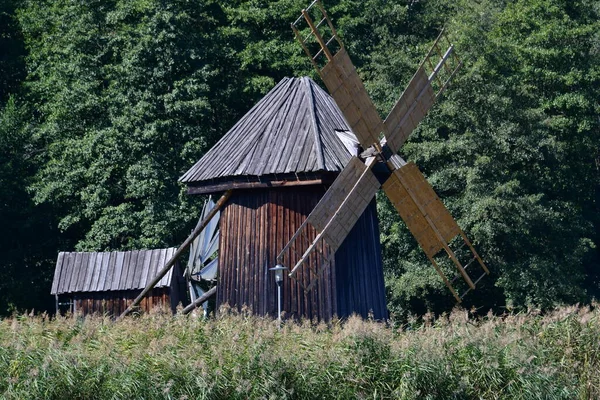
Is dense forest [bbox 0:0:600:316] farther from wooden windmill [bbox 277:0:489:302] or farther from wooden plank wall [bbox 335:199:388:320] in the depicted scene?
wooden plank wall [bbox 335:199:388:320]

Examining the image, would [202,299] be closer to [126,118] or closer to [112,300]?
[112,300]

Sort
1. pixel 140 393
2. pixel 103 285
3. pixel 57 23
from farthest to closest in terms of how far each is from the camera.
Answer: pixel 57 23 < pixel 103 285 < pixel 140 393

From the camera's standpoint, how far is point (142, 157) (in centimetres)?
2588

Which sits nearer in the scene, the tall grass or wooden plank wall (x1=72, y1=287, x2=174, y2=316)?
the tall grass

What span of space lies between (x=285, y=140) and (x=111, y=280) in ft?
19.4

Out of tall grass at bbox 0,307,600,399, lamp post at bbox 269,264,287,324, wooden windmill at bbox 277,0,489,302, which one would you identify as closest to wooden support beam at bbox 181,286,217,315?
lamp post at bbox 269,264,287,324

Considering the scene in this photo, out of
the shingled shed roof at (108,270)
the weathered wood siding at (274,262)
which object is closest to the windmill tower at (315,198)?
the weathered wood siding at (274,262)

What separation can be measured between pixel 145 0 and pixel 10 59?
5.34 m

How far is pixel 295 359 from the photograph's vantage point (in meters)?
12.1

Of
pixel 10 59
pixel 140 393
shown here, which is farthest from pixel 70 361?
pixel 10 59

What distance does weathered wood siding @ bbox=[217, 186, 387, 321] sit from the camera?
48.6 feet

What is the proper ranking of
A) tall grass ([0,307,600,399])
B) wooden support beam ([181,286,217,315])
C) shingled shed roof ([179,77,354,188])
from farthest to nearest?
wooden support beam ([181,286,217,315]), shingled shed roof ([179,77,354,188]), tall grass ([0,307,600,399])

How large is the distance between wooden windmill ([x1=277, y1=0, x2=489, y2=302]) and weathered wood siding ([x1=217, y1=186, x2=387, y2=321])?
22 centimetres

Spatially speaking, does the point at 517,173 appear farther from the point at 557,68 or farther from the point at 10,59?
the point at 10,59
